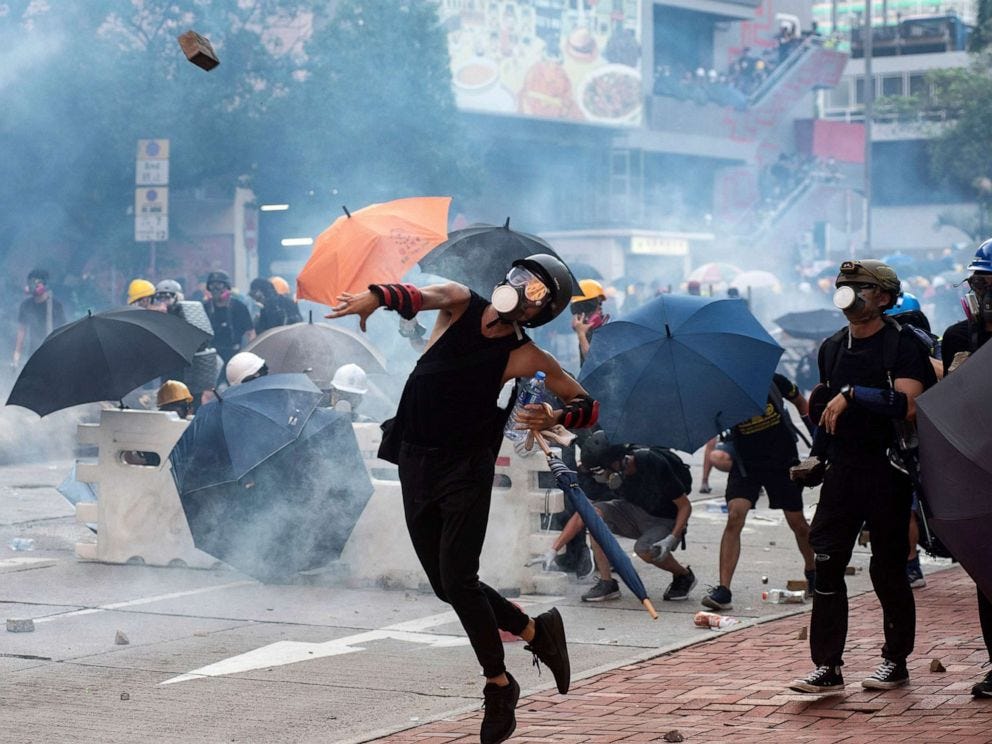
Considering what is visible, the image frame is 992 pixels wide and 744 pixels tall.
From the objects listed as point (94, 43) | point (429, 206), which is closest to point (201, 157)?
point (94, 43)

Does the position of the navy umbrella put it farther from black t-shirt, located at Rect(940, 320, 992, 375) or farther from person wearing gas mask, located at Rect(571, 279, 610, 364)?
person wearing gas mask, located at Rect(571, 279, 610, 364)

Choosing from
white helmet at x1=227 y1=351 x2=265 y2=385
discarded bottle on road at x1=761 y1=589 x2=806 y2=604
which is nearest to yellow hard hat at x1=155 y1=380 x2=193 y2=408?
white helmet at x1=227 y1=351 x2=265 y2=385

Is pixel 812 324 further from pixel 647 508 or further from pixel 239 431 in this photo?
pixel 239 431

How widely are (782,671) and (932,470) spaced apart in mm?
1595

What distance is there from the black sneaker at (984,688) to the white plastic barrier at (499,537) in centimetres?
307

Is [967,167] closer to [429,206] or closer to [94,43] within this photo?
[94,43]

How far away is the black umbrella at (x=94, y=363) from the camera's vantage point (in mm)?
9711

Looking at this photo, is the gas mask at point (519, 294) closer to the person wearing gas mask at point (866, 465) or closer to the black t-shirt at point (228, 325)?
the person wearing gas mask at point (866, 465)

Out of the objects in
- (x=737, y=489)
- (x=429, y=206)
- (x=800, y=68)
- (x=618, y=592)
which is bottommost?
(x=618, y=592)

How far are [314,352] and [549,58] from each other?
3590cm

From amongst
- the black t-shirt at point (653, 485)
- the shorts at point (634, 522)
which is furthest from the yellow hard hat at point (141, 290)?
the black t-shirt at point (653, 485)

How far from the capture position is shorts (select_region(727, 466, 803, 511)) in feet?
28.7

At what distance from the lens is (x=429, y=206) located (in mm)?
11383

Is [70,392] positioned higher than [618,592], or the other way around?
[70,392]
